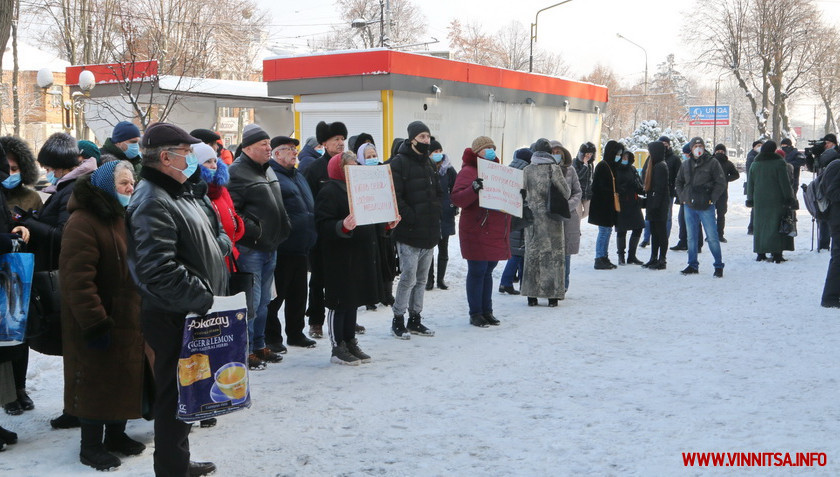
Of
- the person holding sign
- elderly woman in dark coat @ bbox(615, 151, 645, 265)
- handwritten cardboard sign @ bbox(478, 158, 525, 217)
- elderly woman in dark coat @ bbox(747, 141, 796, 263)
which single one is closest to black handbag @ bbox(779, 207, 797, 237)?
elderly woman in dark coat @ bbox(747, 141, 796, 263)

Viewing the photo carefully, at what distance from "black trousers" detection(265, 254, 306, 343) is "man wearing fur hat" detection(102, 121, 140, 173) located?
1686mm

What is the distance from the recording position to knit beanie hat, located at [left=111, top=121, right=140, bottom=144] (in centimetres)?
625

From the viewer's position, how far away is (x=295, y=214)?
738 centimetres

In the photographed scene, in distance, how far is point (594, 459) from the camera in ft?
15.5

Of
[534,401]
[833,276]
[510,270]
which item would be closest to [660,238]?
[510,270]

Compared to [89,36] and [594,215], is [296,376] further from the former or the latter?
[89,36]

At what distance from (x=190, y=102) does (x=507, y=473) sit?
74.0 feet

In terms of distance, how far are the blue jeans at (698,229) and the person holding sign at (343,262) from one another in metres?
6.82

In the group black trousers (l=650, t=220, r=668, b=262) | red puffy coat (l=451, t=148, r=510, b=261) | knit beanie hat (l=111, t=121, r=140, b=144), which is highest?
knit beanie hat (l=111, t=121, r=140, b=144)

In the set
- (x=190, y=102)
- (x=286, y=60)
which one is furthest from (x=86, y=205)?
(x=190, y=102)

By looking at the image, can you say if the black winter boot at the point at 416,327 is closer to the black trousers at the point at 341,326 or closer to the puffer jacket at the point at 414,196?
the puffer jacket at the point at 414,196

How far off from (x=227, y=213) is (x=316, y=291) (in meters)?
2.57

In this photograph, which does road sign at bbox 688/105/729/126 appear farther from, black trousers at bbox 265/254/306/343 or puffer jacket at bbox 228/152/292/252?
puffer jacket at bbox 228/152/292/252

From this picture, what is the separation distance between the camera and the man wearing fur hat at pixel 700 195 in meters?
12.3
